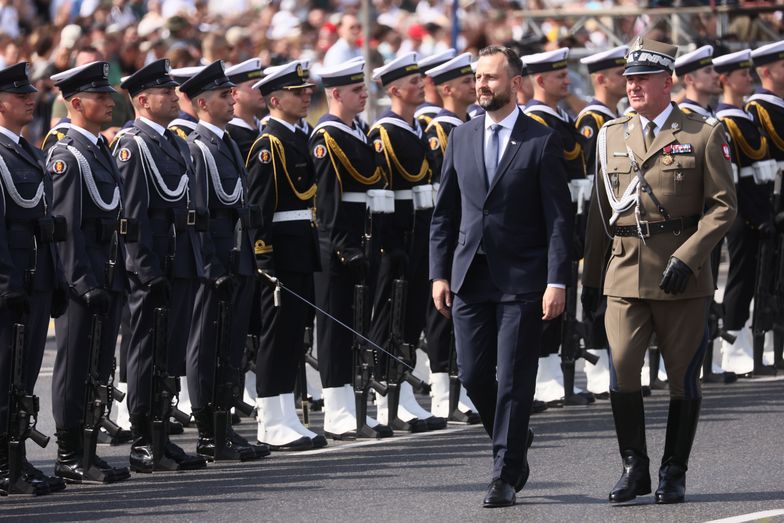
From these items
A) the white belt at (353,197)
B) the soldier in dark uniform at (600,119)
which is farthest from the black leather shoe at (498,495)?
the soldier in dark uniform at (600,119)

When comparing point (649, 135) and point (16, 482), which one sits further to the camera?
point (16, 482)

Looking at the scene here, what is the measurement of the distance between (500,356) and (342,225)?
Answer: 268cm

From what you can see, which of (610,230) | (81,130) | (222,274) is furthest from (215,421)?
(610,230)

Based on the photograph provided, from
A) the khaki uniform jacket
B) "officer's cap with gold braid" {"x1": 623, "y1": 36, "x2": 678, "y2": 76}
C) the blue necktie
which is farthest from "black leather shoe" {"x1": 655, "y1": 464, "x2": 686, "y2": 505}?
"officer's cap with gold braid" {"x1": 623, "y1": 36, "x2": 678, "y2": 76}

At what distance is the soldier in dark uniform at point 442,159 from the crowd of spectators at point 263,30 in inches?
116

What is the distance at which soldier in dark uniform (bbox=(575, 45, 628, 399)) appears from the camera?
1238 cm

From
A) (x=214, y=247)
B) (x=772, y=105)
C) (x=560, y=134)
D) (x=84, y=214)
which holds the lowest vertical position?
(x=214, y=247)

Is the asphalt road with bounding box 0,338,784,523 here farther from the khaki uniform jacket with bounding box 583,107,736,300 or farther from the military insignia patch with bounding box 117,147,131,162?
the military insignia patch with bounding box 117,147,131,162

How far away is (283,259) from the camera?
10.6 metres

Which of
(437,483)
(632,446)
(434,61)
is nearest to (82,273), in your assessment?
(437,483)

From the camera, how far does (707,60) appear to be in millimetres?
12836

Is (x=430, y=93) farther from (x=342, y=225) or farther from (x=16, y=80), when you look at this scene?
(x=16, y=80)

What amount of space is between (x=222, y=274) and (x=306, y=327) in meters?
1.29

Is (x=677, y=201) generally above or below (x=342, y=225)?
above
